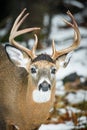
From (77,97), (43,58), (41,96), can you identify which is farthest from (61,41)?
(41,96)

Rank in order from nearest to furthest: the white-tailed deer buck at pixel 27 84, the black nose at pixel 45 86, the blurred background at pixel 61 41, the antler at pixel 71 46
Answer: the black nose at pixel 45 86
the white-tailed deer buck at pixel 27 84
the antler at pixel 71 46
the blurred background at pixel 61 41

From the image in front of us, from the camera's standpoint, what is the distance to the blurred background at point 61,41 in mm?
8605

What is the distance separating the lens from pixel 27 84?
682 centimetres

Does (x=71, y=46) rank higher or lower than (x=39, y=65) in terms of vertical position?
higher

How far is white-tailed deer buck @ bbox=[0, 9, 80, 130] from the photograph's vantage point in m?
6.52

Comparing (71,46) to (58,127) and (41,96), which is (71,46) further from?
(58,127)

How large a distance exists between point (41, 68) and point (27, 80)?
0.43m

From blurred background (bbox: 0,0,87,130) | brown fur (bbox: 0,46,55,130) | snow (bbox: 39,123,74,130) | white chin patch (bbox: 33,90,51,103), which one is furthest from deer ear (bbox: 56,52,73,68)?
snow (bbox: 39,123,74,130)

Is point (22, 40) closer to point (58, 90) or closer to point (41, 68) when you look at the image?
point (58, 90)

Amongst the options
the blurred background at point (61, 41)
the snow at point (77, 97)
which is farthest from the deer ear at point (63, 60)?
the snow at point (77, 97)

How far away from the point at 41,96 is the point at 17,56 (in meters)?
0.70

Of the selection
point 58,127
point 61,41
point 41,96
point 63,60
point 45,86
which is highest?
point 63,60

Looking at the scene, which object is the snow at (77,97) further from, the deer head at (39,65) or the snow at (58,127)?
the deer head at (39,65)

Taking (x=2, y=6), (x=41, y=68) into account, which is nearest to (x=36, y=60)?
(x=41, y=68)
